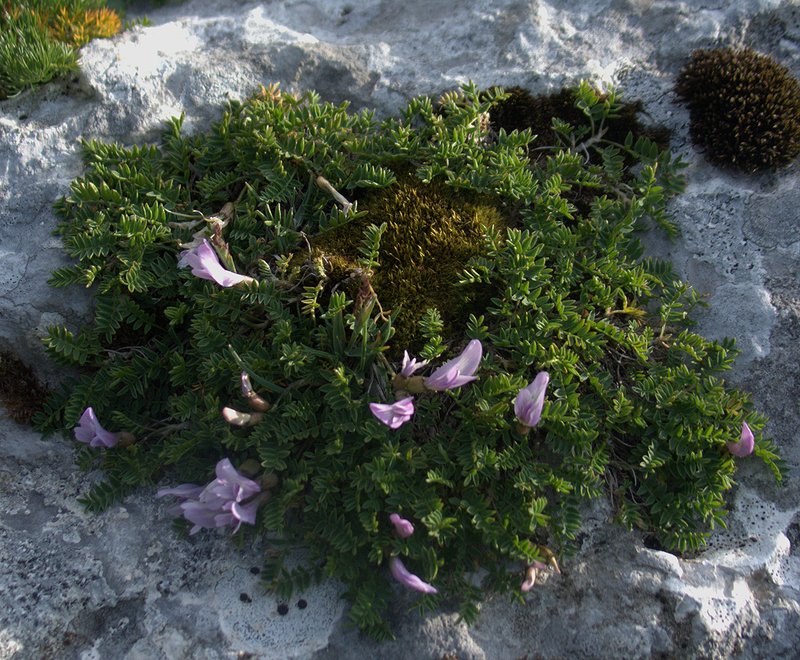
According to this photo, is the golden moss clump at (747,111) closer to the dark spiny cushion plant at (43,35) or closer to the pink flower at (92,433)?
the pink flower at (92,433)

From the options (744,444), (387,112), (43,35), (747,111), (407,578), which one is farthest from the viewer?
(43,35)

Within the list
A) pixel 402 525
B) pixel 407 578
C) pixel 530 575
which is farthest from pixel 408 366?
pixel 530 575

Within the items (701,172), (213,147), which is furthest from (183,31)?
(701,172)

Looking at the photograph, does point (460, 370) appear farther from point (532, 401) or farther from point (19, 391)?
point (19, 391)

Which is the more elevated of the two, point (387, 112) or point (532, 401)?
point (387, 112)

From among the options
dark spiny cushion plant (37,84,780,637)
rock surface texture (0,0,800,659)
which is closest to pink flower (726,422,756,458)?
dark spiny cushion plant (37,84,780,637)

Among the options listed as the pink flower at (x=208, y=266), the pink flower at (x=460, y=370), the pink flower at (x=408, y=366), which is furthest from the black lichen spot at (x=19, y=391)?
the pink flower at (x=460, y=370)

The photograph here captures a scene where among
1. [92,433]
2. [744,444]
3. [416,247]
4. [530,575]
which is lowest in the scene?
[530,575]
